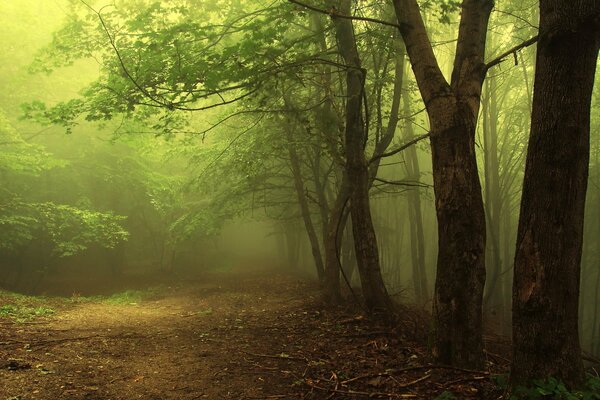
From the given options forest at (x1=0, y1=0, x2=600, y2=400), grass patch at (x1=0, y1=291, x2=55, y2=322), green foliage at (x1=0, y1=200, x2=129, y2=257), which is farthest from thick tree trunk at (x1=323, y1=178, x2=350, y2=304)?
green foliage at (x1=0, y1=200, x2=129, y2=257)

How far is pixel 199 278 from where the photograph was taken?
22281 mm

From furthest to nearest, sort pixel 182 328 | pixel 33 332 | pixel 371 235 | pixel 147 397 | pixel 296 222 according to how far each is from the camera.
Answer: pixel 296 222 < pixel 182 328 < pixel 371 235 < pixel 33 332 < pixel 147 397

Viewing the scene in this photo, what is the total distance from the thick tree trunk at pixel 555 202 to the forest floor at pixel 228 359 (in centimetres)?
70

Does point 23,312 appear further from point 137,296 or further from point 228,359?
point 137,296

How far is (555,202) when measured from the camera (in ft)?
11.2

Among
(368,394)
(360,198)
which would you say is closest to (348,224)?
(360,198)

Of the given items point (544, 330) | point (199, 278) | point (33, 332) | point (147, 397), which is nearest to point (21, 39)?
point (199, 278)

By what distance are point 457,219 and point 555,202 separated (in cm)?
140

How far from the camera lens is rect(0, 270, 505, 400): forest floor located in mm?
4449

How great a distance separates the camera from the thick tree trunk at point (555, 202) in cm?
332

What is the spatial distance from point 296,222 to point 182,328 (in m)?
13.0

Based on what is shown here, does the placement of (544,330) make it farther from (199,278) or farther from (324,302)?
(199,278)

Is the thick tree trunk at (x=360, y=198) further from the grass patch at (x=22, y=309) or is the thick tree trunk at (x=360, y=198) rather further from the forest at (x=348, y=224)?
the grass patch at (x=22, y=309)

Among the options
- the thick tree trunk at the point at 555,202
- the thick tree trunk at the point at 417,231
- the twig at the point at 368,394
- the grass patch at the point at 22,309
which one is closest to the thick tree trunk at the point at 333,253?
the twig at the point at 368,394
